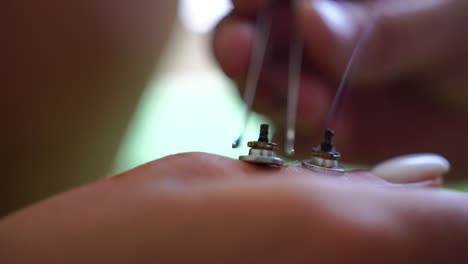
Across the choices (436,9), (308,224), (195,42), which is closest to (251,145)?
(308,224)

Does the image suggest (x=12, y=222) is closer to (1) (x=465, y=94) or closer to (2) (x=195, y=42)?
(1) (x=465, y=94)

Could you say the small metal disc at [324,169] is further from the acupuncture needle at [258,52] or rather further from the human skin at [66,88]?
the human skin at [66,88]

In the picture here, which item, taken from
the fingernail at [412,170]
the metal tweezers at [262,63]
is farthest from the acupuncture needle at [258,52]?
the fingernail at [412,170]

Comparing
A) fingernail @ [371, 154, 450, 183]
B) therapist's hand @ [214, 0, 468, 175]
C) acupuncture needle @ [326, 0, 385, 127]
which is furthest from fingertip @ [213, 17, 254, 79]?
fingernail @ [371, 154, 450, 183]

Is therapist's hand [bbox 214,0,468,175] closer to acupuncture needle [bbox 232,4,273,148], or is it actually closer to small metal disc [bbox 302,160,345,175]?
acupuncture needle [bbox 232,4,273,148]

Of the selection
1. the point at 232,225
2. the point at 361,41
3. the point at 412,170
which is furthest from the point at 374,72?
the point at 232,225

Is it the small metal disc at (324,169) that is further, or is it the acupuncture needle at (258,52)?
the acupuncture needle at (258,52)

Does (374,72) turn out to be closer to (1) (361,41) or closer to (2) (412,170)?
(1) (361,41)
